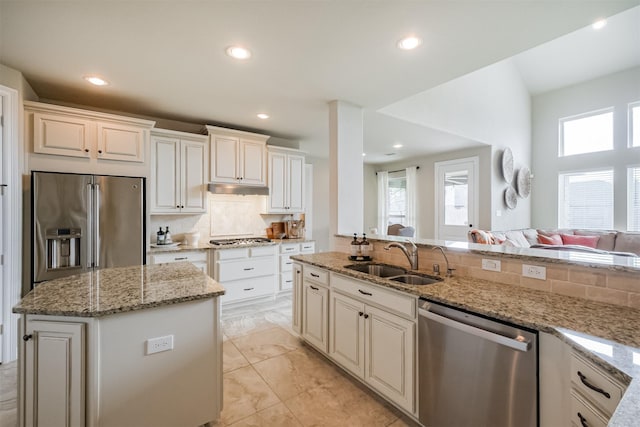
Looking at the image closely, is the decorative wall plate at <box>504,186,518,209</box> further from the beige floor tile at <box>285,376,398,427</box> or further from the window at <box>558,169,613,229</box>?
the beige floor tile at <box>285,376,398,427</box>

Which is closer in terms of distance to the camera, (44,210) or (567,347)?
(567,347)

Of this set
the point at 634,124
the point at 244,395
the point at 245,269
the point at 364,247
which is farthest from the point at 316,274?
the point at 634,124

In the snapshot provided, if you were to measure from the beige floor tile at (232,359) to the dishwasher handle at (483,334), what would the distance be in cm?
175

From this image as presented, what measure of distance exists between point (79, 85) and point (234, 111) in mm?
1539

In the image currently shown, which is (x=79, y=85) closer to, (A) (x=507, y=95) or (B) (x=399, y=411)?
(B) (x=399, y=411)

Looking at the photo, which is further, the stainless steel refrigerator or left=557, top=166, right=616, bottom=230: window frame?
left=557, top=166, right=616, bottom=230: window frame

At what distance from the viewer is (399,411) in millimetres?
1899

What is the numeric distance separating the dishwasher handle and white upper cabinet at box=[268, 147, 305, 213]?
129 inches

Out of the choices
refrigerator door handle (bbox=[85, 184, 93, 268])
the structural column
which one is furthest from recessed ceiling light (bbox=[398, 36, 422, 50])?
refrigerator door handle (bbox=[85, 184, 93, 268])

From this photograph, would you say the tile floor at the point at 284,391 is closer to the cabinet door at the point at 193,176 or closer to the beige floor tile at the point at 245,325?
the beige floor tile at the point at 245,325

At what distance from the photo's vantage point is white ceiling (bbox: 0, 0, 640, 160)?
5.79 feet

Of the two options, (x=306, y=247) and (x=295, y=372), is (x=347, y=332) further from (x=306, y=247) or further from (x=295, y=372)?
(x=306, y=247)

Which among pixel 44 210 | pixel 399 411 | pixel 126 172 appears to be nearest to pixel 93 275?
pixel 44 210

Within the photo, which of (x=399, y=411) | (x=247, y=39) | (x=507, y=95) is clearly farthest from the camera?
(x=507, y=95)
